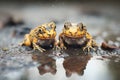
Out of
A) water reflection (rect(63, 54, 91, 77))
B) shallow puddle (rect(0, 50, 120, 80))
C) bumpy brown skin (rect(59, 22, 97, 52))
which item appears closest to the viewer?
shallow puddle (rect(0, 50, 120, 80))

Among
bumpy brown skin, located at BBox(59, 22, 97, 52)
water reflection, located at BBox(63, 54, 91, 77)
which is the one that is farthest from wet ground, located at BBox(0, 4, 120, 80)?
bumpy brown skin, located at BBox(59, 22, 97, 52)

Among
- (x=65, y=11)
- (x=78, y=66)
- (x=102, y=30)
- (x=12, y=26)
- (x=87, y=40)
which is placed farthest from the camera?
(x=65, y=11)

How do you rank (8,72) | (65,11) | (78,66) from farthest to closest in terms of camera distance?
(65,11), (78,66), (8,72)

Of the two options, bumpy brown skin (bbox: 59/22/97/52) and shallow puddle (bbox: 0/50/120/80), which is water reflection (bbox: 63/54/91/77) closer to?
shallow puddle (bbox: 0/50/120/80)

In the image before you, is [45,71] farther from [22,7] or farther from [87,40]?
[22,7]

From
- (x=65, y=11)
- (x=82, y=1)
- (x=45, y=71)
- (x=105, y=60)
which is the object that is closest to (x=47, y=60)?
(x=45, y=71)

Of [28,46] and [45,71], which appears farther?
[28,46]

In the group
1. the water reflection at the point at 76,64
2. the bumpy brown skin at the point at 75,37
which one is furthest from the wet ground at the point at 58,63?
the bumpy brown skin at the point at 75,37
